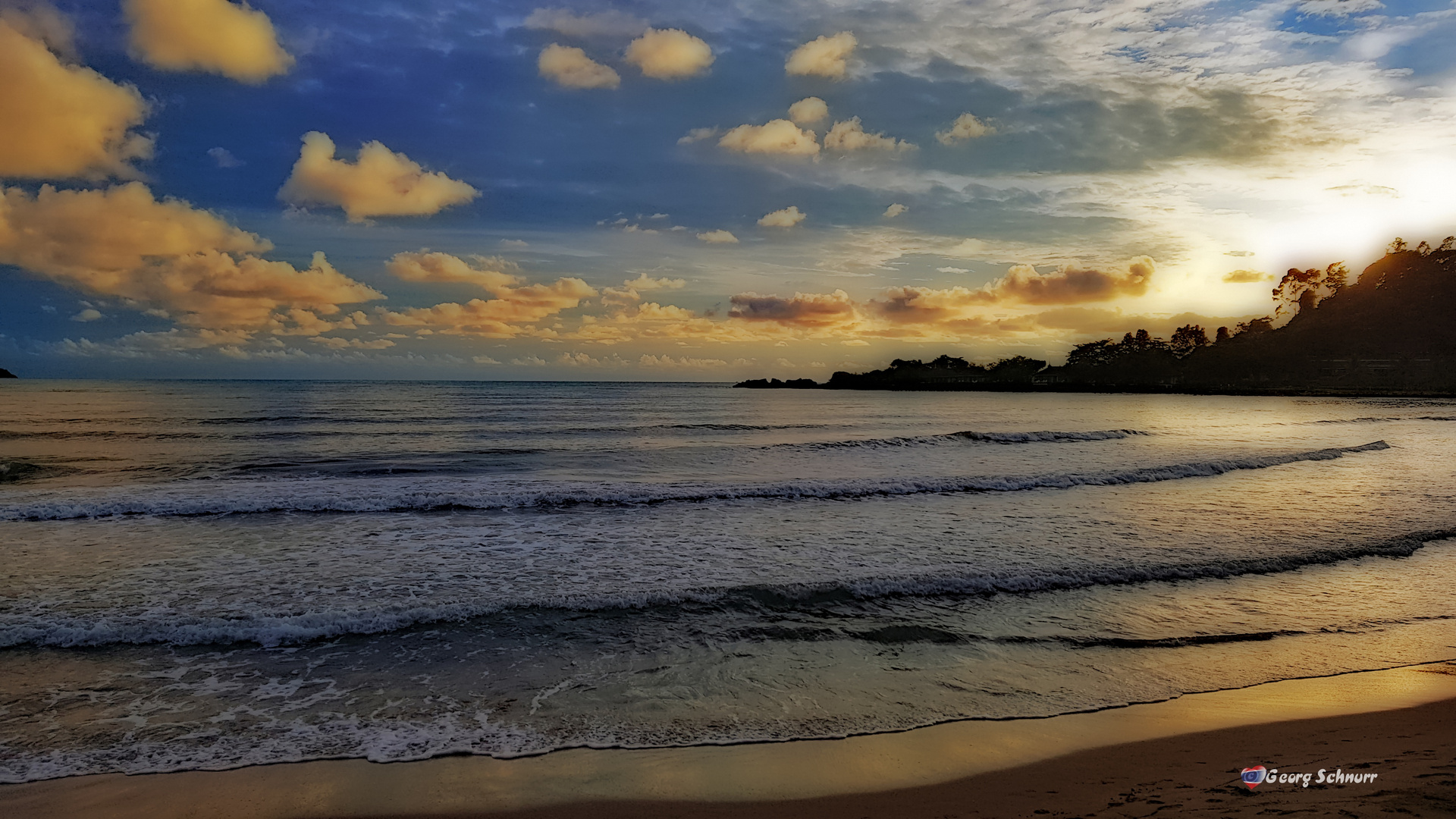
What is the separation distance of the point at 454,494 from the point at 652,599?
32.9 feet

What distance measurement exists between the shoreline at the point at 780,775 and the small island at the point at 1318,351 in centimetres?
13816

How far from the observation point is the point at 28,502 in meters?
15.4

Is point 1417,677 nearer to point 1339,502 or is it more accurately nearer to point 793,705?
point 793,705

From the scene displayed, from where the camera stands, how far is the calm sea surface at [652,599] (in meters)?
6.01

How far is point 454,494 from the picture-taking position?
17266 mm

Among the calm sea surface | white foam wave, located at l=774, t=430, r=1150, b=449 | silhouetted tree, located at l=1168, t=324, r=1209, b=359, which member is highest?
silhouetted tree, located at l=1168, t=324, r=1209, b=359

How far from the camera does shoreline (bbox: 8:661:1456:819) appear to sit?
181 inches

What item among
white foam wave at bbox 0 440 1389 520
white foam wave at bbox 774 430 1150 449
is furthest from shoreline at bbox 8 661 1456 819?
white foam wave at bbox 774 430 1150 449

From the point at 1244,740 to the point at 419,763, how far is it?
6.42m

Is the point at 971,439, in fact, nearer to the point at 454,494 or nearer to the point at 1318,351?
the point at 454,494

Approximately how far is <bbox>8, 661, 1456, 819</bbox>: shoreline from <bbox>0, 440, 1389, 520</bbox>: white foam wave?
11496 mm

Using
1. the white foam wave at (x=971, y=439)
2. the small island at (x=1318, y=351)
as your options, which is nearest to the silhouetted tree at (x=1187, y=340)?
the small island at (x=1318, y=351)

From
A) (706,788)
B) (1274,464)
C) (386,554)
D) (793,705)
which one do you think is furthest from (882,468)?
(706,788)

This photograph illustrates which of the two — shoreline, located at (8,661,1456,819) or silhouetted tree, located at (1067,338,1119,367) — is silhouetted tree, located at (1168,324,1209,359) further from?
shoreline, located at (8,661,1456,819)
